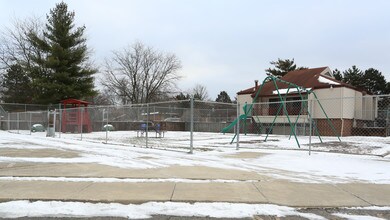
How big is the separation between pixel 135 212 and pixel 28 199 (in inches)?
82.9

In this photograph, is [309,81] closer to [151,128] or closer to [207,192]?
[151,128]

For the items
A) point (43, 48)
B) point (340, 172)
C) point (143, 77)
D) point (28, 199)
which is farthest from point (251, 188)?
point (143, 77)

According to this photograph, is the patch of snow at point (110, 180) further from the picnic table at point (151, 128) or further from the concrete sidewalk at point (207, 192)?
the picnic table at point (151, 128)

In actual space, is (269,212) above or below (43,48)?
below

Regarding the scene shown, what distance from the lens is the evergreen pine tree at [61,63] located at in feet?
119

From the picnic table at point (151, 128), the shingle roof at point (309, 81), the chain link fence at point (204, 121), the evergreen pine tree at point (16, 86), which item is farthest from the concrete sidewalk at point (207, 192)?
the evergreen pine tree at point (16, 86)

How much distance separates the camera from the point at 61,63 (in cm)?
3672

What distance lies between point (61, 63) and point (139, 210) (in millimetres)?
34208

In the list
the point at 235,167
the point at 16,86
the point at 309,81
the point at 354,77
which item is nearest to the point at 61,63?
the point at 16,86

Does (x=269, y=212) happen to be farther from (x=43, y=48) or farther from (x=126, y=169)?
(x=43, y=48)

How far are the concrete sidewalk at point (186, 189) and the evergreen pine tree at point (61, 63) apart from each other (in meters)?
29.0

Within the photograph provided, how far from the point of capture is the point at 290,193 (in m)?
6.88

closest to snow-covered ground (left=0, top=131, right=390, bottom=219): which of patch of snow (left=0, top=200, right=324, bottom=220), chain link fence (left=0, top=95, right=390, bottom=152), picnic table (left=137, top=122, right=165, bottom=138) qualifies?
patch of snow (left=0, top=200, right=324, bottom=220)

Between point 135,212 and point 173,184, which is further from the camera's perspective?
point 173,184
